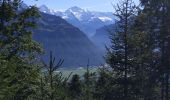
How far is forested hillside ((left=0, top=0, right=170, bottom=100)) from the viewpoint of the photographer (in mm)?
21250

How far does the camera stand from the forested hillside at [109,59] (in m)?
21.2

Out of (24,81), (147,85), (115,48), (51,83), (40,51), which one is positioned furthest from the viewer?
(147,85)

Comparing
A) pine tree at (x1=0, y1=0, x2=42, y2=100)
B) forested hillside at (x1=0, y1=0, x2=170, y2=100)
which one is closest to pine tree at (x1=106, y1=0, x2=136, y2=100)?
forested hillside at (x1=0, y1=0, x2=170, y2=100)

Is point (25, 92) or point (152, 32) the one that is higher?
point (152, 32)

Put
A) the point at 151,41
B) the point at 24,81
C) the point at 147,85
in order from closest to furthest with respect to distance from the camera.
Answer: the point at 24,81
the point at 147,85
the point at 151,41

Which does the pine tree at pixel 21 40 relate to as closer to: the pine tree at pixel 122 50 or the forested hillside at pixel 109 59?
the forested hillside at pixel 109 59

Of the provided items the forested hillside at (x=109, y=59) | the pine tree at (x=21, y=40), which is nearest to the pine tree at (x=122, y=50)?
the forested hillside at (x=109, y=59)

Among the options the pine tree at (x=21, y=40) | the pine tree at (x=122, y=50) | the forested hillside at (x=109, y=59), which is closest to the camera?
the forested hillside at (x=109, y=59)

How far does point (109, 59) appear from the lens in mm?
31312

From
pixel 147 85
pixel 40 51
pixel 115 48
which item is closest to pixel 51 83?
pixel 40 51

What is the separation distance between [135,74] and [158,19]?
31.5 feet

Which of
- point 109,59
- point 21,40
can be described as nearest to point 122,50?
point 109,59

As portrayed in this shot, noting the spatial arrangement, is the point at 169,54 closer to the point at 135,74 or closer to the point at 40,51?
the point at 135,74

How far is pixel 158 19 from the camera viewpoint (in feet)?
130
